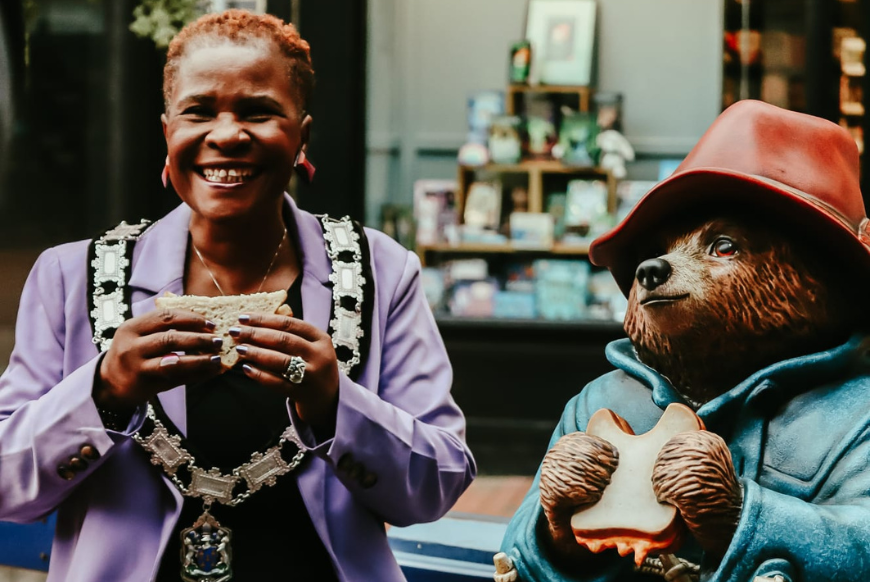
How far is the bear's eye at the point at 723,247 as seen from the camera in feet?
6.05

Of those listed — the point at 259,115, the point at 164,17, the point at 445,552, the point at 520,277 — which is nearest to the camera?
the point at 259,115

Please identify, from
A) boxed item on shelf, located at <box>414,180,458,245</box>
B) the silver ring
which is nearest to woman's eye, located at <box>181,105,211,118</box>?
the silver ring

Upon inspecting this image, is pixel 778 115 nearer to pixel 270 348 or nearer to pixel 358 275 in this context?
pixel 358 275

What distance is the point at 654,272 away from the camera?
183 centimetres

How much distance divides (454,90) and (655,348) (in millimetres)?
4560

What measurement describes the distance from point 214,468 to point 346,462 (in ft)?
0.87

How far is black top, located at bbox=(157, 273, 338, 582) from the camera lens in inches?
76.2

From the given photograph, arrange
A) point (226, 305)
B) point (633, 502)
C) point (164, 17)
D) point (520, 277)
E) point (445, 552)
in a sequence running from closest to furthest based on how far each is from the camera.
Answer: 1. point (633, 502)
2. point (226, 305)
3. point (445, 552)
4. point (164, 17)
5. point (520, 277)

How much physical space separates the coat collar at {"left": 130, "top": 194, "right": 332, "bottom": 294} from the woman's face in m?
0.17

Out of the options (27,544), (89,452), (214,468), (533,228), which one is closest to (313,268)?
(214,468)

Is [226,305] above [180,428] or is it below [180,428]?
above

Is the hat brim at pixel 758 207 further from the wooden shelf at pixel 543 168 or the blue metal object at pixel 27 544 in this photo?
the wooden shelf at pixel 543 168

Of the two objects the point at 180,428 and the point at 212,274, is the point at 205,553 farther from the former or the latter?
the point at 212,274

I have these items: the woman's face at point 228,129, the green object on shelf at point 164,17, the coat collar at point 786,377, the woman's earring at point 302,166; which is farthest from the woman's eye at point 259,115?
the green object on shelf at point 164,17
